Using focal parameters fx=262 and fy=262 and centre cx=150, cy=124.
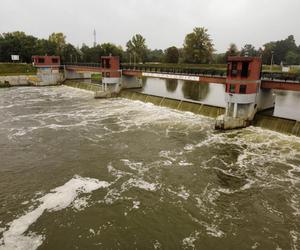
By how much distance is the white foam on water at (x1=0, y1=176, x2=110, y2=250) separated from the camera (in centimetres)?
1315

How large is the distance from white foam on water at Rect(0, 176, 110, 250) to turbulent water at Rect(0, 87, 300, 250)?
0.20 ft

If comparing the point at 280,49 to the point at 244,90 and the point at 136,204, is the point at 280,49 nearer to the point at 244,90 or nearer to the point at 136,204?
the point at 244,90

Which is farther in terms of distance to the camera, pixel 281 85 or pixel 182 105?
pixel 182 105

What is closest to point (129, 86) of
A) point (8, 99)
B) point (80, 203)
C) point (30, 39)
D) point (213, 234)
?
point (8, 99)

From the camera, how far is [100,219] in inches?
585

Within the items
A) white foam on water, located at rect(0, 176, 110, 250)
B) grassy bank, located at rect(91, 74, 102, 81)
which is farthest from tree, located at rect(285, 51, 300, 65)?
white foam on water, located at rect(0, 176, 110, 250)

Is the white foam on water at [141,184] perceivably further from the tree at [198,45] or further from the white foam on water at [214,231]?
the tree at [198,45]

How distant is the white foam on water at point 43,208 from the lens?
1315 centimetres

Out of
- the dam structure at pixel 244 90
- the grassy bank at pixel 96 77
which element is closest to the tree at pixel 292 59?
the dam structure at pixel 244 90

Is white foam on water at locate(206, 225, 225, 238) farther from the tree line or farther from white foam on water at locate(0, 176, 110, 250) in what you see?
the tree line

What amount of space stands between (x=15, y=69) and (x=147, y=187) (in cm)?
7948

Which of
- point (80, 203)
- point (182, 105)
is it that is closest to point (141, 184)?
point (80, 203)

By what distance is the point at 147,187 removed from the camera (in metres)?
18.1

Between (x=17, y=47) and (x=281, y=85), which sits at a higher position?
(x=17, y=47)
